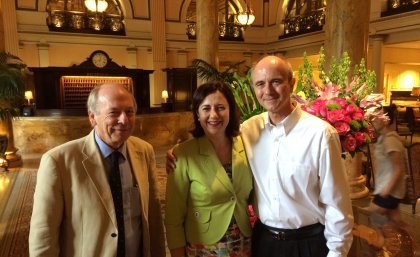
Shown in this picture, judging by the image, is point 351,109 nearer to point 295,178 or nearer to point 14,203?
point 295,178

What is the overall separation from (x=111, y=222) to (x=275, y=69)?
3.35 ft

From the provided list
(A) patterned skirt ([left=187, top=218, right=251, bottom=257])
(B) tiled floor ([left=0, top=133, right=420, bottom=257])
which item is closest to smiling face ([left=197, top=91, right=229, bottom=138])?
(A) patterned skirt ([left=187, top=218, right=251, bottom=257])

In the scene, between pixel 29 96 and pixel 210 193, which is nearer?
pixel 210 193

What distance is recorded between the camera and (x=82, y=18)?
41.9 feet

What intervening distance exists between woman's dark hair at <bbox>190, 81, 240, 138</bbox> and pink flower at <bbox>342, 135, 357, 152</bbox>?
66cm

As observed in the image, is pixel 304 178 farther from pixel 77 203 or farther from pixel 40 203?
pixel 40 203

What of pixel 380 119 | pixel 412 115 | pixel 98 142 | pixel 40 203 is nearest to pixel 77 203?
pixel 40 203

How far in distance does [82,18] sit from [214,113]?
12799mm

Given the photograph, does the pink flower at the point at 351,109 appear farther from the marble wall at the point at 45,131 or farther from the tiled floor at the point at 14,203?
the marble wall at the point at 45,131

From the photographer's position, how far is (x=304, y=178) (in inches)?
59.4

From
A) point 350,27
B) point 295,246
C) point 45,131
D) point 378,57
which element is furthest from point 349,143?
point 378,57

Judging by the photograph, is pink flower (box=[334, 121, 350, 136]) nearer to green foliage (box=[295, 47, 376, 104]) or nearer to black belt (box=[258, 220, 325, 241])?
green foliage (box=[295, 47, 376, 104])

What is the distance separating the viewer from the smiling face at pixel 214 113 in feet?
5.50

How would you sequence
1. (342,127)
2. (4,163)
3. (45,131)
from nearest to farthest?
(342,127) < (4,163) < (45,131)
